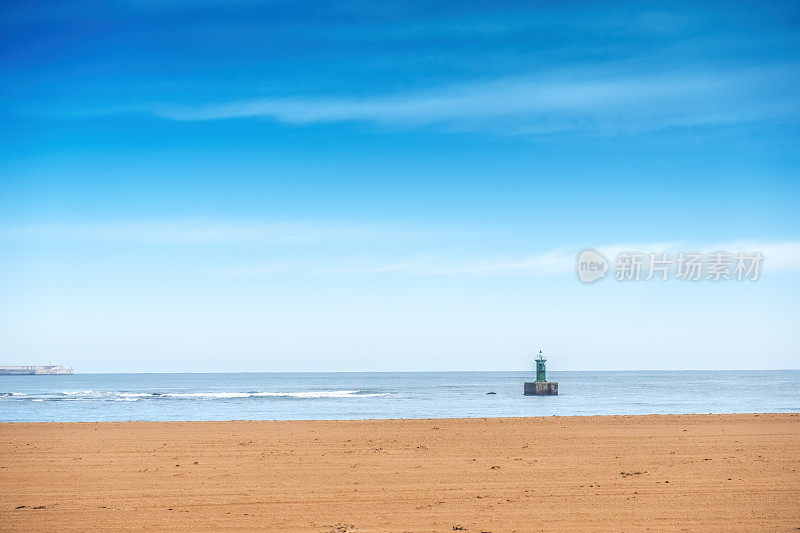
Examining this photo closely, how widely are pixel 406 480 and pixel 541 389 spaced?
50946mm

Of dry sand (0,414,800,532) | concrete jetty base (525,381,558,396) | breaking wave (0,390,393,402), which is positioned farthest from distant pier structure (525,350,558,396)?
dry sand (0,414,800,532)

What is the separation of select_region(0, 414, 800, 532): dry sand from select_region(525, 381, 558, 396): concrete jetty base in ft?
132

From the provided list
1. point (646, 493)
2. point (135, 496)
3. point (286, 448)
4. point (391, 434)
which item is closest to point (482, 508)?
point (646, 493)

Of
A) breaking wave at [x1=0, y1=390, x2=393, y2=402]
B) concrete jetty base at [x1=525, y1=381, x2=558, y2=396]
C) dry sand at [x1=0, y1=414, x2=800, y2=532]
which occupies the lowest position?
breaking wave at [x1=0, y1=390, x2=393, y2=402]

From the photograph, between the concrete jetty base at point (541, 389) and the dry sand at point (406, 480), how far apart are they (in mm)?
40177

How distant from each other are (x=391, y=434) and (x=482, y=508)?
11223 mm

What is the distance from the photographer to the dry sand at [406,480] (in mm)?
9609

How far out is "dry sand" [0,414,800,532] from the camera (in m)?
9.61

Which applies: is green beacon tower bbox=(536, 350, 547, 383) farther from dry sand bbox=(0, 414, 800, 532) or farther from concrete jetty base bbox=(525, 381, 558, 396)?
dry sand bbox=(0, 414, 800, 532)

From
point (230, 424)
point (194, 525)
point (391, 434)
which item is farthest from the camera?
point (230, 424)

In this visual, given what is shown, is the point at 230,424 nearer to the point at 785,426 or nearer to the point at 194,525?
the point at 194,525

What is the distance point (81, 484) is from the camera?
12.4 meters

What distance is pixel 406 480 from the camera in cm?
1275

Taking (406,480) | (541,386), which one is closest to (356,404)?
(541,386)
